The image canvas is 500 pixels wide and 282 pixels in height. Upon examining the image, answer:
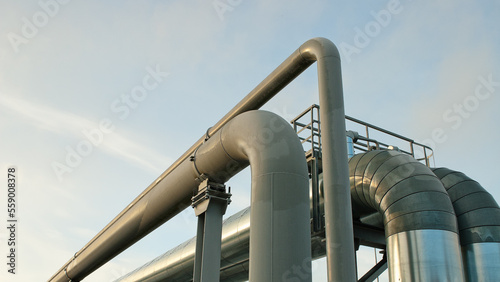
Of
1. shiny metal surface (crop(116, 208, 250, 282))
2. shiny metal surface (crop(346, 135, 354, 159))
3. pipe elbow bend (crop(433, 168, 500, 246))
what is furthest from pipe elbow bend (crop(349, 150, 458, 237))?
shiny metal surface (crop(116, 208, 250, 282))

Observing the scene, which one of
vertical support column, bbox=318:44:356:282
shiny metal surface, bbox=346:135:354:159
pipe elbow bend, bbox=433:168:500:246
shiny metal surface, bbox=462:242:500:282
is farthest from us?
shiny metal surface, bbox=346:135:354:159

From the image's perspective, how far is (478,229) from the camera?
802 centimetres

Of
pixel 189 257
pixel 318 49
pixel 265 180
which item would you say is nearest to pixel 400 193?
pixel 318 49

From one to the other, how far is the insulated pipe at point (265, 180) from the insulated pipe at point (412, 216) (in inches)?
102

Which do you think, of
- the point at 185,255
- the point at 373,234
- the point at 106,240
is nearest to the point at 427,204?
the point at 373,234

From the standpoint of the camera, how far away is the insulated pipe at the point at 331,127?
530 cm

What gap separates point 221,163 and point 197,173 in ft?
2.24

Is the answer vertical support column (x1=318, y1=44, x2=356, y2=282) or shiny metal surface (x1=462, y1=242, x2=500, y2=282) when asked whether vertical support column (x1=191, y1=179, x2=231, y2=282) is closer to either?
vertical support column (x1=318, y1=44, x2=356, y2=282)

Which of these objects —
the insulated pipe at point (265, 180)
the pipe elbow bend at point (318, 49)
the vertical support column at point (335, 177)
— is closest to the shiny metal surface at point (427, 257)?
the vertical support column at point (335, 177)

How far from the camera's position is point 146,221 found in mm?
9453

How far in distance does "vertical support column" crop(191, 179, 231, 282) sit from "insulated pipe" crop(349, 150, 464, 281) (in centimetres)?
275

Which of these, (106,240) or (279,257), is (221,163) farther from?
(106,240)

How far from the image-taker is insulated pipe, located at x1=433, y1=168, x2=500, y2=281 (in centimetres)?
786

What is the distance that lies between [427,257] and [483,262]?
1.52m
